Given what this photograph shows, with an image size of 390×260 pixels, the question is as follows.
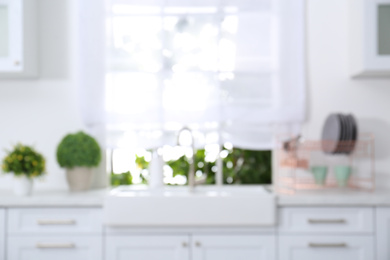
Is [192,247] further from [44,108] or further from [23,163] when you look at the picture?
[44,108]

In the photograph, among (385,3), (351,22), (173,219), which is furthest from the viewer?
(351,22)

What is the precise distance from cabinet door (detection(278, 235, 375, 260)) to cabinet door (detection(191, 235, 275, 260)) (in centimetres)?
7

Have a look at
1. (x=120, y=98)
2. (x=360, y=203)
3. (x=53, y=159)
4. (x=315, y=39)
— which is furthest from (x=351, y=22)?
(x=53, y=159)

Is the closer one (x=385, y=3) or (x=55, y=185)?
(x=385, y=3)

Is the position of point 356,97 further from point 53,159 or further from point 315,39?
point 53,159

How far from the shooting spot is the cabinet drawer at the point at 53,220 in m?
2.52

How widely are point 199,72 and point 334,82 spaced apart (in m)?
0.81

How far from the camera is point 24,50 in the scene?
2.80 m

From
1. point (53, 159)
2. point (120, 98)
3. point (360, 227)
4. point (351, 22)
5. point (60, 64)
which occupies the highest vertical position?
point (351, 22)

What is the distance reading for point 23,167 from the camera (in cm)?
263

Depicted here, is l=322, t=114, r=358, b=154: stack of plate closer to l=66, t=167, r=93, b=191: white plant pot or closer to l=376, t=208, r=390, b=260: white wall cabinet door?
l=376, t=208, r=390, b=260: white wall cabinet door

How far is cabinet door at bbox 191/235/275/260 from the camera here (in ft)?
8.18

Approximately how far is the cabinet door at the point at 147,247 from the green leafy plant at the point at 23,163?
53 centimetres

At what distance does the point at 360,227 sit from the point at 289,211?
0.35 meters
